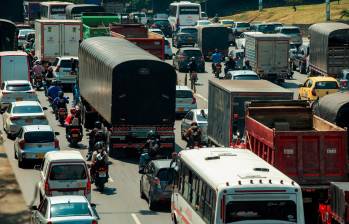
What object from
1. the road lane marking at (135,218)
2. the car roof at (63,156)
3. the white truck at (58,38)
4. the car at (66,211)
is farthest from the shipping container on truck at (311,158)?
the white truck at (58,38)

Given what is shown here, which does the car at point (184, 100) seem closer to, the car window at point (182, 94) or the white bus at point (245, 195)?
the car window at point (182, 94)

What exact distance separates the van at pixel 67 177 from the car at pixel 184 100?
2039 cm

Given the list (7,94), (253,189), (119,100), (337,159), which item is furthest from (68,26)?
(253,189)

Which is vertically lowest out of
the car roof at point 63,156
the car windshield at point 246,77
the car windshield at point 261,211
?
the car windshield at point 246,77

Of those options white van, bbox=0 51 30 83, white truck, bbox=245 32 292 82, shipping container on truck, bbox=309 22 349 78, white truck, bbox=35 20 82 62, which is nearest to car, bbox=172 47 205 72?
white truck, bbox=245 32 292 82

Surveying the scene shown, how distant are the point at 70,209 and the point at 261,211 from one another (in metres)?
5.17

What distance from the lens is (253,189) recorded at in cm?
2200

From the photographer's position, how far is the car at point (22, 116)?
144 feet

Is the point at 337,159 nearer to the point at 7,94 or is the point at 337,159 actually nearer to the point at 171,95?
the point at 171,95

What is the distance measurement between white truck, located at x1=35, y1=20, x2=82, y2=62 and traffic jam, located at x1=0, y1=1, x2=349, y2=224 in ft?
0.27

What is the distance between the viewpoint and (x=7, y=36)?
69312 millimetres

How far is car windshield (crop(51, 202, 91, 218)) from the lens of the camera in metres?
25.1

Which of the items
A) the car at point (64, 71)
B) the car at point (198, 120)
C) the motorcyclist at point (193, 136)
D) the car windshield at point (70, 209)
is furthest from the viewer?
the car at point (64, 71)

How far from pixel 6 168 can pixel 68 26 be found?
28786 millimetres
